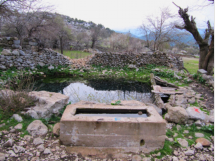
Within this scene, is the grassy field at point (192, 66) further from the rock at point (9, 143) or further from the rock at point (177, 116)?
the rock at point (9, 143)

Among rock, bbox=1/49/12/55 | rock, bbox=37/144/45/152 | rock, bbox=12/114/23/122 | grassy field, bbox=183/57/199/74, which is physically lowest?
rock, bbox=37/144/45/152

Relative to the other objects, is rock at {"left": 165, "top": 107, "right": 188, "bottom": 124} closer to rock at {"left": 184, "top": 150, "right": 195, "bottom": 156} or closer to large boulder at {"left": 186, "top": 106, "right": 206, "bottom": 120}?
large boulder at {"left": 186, "top": 106, "right": 206, "bottom": 120}

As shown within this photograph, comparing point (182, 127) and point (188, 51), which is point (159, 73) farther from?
point (188, 51)

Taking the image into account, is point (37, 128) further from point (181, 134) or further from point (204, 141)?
point (204, 141)

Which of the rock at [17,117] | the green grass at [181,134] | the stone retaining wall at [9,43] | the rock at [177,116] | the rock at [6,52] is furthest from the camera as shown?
the stone retaining wall at [9,43]

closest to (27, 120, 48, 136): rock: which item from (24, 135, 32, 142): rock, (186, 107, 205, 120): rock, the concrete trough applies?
(24, 135, 32, 142): rock

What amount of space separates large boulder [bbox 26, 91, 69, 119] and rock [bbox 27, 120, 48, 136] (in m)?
0.39

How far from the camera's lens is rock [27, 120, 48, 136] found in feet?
10.5

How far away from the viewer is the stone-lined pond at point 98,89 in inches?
250

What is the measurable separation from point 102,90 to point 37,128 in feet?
14.6

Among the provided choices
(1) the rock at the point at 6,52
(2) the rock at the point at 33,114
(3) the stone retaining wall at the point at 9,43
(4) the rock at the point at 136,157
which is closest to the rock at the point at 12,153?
(2) the rock at the point at 33,114

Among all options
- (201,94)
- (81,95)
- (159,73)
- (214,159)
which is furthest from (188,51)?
(214,159)

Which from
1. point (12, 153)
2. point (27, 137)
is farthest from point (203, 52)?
point (12, 153)

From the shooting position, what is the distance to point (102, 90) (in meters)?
7.50
